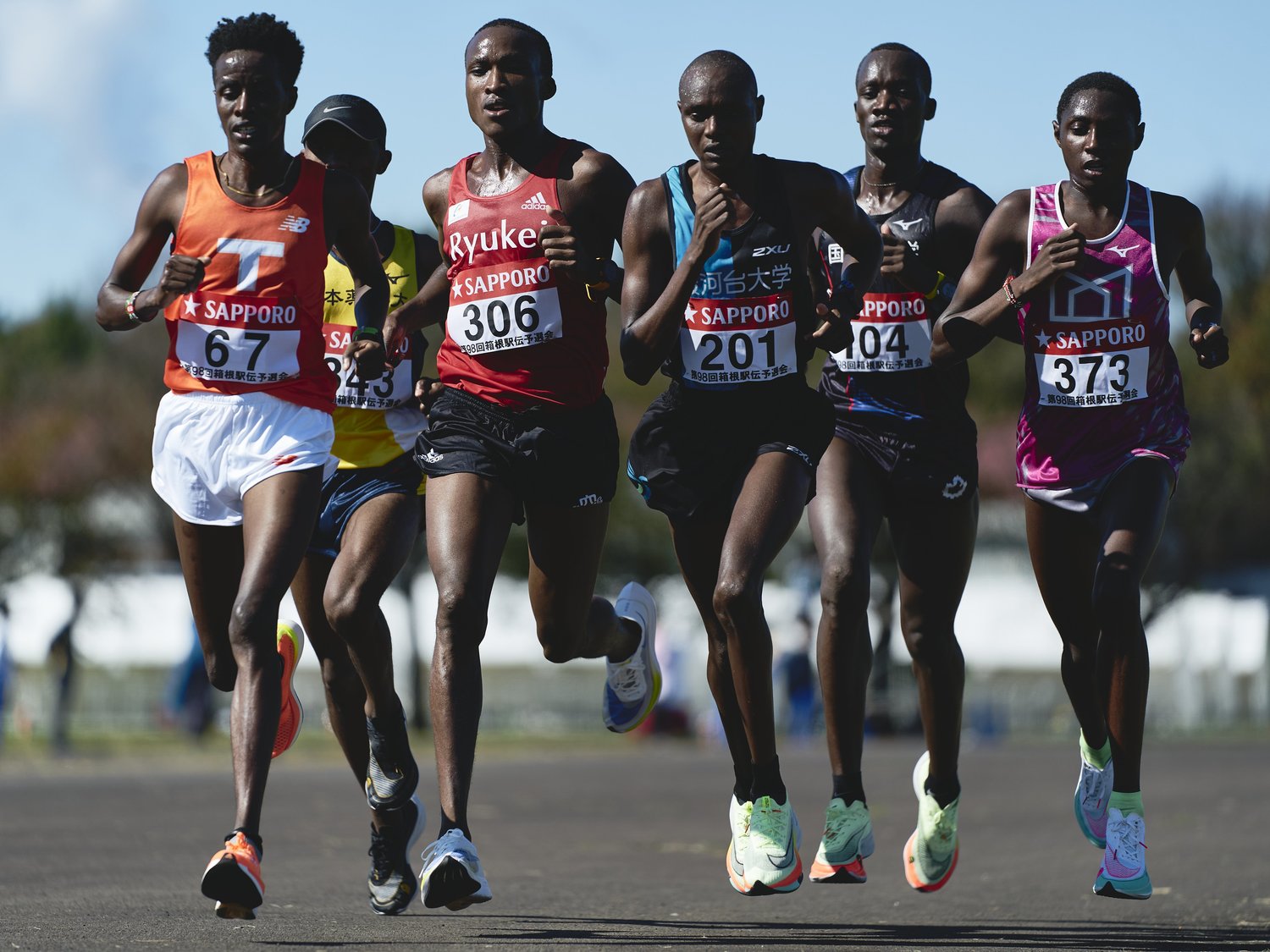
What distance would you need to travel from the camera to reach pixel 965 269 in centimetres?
779

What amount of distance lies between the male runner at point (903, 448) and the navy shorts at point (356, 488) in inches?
66.0

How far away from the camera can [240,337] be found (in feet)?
22.5

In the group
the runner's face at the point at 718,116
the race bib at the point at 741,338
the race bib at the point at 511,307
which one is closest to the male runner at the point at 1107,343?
the race bib at the point at 741,338

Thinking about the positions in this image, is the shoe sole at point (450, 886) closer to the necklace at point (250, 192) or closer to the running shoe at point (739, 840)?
the running shoe at point (739, 840)

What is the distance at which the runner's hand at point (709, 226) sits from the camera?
6617 millimetres

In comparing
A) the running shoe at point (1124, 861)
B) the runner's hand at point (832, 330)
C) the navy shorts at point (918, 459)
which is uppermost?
the runner's hand at point (832, 330)

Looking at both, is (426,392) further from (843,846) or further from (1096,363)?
(1096,363)

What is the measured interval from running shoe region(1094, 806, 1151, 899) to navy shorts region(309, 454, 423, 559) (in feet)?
10.1

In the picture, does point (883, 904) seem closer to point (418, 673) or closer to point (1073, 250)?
Result: point (1073, 250)

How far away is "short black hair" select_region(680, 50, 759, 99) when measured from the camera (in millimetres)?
6898

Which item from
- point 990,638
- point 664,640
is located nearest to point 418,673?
point 664,640

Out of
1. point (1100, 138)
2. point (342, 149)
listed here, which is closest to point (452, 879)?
point (342, 149)

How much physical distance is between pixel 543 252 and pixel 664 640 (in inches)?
1000

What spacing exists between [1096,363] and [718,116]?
1748 millimetres
